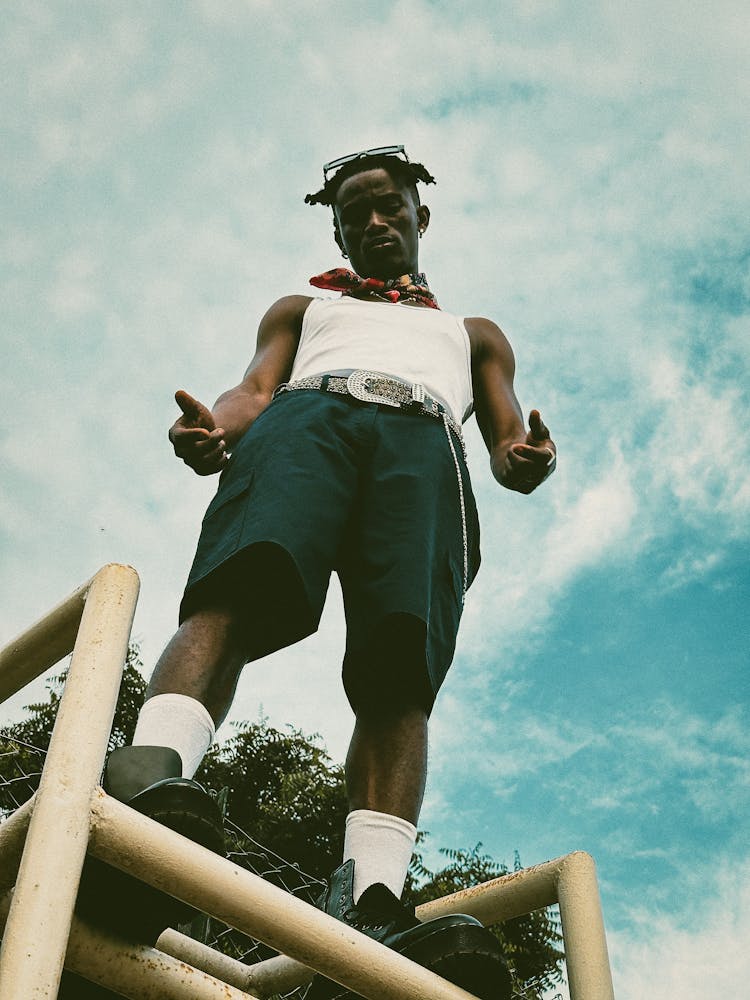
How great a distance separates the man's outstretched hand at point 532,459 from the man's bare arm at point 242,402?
23.9 inches

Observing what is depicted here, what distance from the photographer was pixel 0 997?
86 centimetres

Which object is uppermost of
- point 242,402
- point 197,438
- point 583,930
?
point 242,402

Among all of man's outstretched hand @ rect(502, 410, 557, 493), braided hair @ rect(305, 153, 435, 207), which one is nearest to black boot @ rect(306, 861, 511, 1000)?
man's outstretched hand @ rect(502, 410, 557, 493)

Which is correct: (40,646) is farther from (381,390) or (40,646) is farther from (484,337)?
(484,337)

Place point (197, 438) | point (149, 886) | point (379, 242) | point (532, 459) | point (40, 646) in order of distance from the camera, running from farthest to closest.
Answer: point (379, 242), point (532, 459), point (197, 438), point (40, 646), point (149, 886)

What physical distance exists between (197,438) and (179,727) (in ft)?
2.33

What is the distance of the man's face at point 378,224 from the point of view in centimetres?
306

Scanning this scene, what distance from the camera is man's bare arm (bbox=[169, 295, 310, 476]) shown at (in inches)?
84.3

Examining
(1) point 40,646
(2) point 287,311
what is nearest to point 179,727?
(1) point 40,646

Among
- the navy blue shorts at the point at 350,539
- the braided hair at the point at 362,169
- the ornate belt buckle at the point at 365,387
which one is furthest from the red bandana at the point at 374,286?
the navy blue shorts at the point at 350,539

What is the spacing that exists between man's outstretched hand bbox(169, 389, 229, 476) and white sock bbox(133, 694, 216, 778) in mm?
625

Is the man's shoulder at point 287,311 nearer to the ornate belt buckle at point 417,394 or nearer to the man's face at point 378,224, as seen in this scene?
the man's face at point 378,224

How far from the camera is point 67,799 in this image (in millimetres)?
1014

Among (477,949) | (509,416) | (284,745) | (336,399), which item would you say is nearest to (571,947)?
(477,949)
